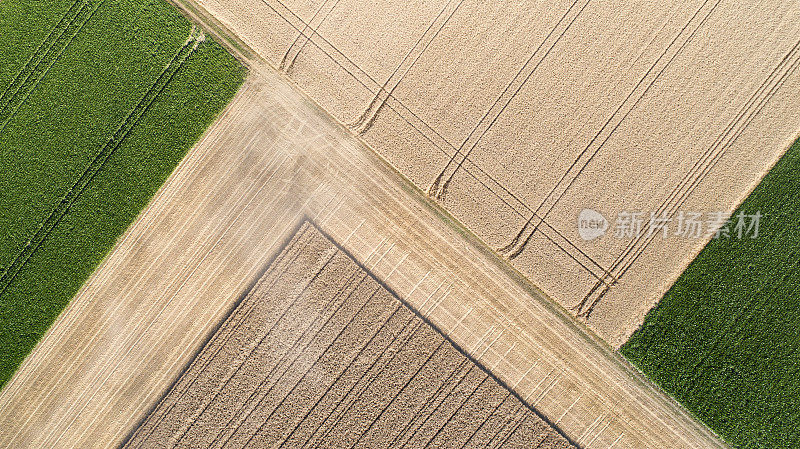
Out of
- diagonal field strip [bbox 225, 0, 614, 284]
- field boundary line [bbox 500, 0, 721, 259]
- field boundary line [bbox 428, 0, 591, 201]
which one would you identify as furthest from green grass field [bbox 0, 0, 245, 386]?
field boundary line [bbox 500, 0, 721, 259]

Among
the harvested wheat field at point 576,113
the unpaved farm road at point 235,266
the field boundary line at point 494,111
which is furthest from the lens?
the field boundary line at point 494,111

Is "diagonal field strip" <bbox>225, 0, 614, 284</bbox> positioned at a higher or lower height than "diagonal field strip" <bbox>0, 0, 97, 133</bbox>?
higher

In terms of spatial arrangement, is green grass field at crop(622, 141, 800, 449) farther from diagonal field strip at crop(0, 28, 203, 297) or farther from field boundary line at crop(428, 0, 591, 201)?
diagonal field strip at crop(0, 28, 203, 297)

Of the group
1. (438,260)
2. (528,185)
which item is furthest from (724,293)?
(438,260)

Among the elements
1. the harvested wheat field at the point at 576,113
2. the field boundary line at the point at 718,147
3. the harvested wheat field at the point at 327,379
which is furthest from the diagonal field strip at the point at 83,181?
the field boundary line at the point at 718,147

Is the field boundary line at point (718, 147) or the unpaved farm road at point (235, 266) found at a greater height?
the field boundary line at point (718, 147)

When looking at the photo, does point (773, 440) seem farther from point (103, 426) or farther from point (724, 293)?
point (103, 426)

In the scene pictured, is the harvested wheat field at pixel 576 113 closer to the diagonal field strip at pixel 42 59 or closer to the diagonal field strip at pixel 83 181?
the diagonal field strip at pixel 83 181
